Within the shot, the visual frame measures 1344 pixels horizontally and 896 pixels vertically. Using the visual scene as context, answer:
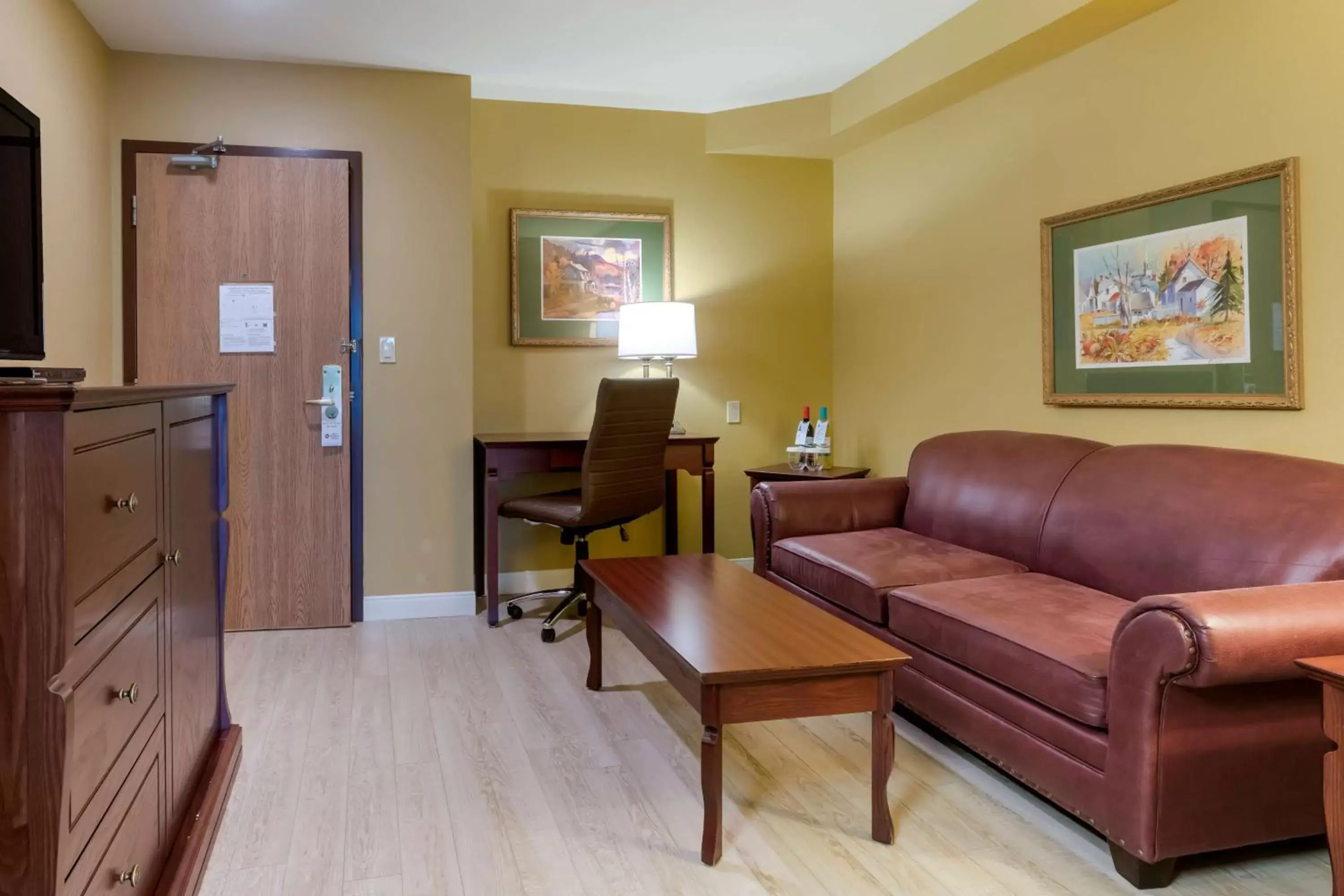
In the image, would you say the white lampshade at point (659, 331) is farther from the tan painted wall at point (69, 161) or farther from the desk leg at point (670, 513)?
the tan painted wall at point (69, 161)

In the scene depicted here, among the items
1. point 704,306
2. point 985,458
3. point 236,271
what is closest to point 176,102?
point 236,271

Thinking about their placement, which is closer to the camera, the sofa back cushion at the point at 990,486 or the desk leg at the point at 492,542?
the sofa back cushion at the point at 990,486

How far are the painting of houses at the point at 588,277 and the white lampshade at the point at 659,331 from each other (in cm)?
27

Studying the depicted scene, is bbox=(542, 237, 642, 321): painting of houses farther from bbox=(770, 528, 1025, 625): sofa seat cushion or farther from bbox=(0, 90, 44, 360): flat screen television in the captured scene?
bbox=(0, 90, 44, 360): flat screen television

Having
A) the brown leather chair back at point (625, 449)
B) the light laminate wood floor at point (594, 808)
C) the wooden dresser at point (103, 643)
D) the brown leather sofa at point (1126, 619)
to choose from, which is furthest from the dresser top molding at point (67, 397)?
the brown leather chair back at point (625, 449)

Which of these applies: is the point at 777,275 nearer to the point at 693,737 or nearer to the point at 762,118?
the point at 762,118

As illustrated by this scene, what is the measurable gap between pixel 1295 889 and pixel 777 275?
3525 millimetres

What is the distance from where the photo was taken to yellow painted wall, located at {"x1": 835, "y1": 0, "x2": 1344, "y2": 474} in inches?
98.3

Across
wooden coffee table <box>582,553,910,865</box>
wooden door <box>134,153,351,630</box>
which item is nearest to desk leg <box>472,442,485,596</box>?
wooden door <box>134,153,351,630</box>

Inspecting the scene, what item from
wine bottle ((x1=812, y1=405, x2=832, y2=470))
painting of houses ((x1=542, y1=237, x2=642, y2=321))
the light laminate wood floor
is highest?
painting of houses ((x1=542, y1=237, x2=642, y2=321))

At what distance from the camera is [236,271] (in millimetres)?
3764

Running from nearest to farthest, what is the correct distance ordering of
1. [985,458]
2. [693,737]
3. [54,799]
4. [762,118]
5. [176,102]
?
[54,799] < [693,737] < [985,458] < [176,102] < [762,118]

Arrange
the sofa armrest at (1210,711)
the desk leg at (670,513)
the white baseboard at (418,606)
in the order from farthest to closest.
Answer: the desk leg at (670,513)
the white baseboard at (418,606)
the sofa armrest at (1210,711)

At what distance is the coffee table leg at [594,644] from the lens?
Answer: 10.0ft
